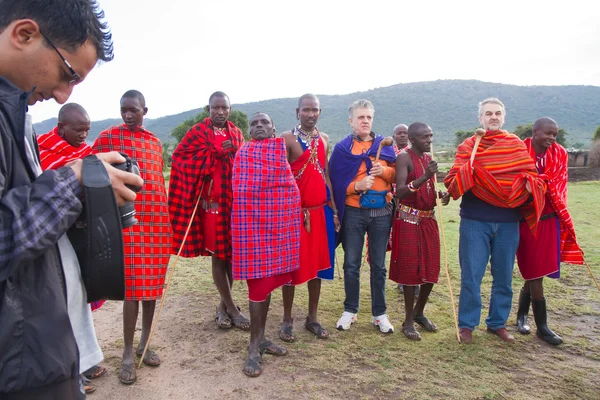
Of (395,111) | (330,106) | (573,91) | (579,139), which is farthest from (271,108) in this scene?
(573,91)

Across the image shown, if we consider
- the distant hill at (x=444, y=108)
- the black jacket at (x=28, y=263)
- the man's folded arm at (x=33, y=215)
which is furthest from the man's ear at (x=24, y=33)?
the distant hill at (x=444, y=108)

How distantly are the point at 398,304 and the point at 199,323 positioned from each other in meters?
2.32

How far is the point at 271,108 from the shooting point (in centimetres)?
10469

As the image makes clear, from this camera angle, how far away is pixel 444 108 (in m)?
95.0

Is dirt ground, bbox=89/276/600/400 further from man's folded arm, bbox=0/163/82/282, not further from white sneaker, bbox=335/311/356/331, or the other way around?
man's folded arm, bbox=0/163/82/282

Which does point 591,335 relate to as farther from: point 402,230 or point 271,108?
point 271,108

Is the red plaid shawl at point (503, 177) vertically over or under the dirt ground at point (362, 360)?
over

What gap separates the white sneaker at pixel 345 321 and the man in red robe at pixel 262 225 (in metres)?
0.74

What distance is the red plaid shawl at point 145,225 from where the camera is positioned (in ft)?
10.9

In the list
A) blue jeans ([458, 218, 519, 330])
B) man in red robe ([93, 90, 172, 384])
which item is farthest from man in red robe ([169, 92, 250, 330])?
blue jeans ([458, 218, 519, 330])

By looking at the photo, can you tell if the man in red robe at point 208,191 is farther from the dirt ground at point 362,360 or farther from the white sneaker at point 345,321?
the white sneaker at point 345,321

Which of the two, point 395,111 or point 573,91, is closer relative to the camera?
point 395,111

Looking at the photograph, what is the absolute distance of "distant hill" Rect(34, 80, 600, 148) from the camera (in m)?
81.7

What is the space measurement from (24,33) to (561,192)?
4.52 meters
